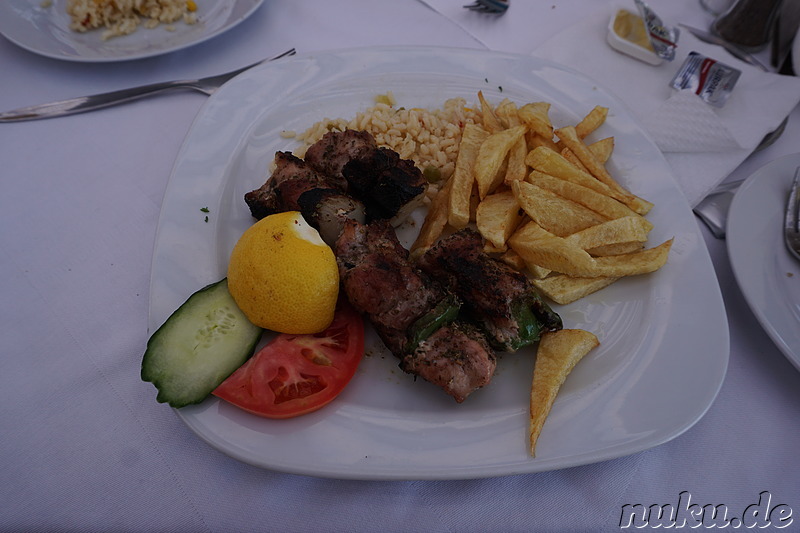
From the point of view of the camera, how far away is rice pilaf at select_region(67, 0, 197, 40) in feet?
10.4

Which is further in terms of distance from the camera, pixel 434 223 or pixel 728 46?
pixel 728 46

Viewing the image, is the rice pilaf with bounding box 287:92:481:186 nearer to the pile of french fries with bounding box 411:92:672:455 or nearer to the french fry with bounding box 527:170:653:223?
the pile of french fries with bounding box 411:92:672:455

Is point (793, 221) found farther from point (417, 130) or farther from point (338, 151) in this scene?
point (338, 151)

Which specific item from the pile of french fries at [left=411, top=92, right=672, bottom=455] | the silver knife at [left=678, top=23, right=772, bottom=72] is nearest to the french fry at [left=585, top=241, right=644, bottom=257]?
the pile of french fries at [left=411, top=92, right=672, bottom=455]

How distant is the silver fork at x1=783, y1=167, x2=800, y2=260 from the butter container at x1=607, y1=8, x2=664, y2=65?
117 centimetres

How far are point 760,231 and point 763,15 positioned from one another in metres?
1.82

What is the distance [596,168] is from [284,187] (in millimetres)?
1502

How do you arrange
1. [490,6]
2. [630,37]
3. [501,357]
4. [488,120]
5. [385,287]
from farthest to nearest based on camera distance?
[490,6]
[630,37]
[488,120]
[501,357]
[385,287]

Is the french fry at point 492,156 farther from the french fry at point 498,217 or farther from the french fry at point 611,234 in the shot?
the french fry at point 611,234

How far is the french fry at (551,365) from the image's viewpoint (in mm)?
1752

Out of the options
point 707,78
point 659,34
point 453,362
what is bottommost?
point 453,362

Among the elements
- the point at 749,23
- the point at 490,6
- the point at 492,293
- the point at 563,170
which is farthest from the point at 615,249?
the point at 749,23

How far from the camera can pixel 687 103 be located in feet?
9.03

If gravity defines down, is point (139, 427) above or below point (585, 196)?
below
